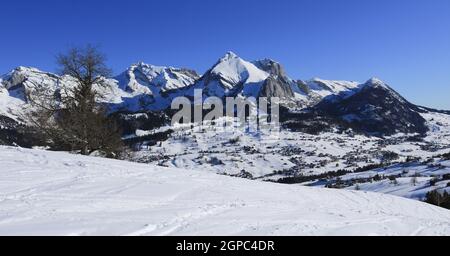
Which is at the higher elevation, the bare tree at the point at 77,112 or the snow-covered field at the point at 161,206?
the bare tree at the point at 77,112

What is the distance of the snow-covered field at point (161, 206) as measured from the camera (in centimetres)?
1265

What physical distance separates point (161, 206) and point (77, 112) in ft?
59.4

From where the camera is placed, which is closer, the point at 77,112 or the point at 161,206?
the point at 161,206

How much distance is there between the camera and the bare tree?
31.8m

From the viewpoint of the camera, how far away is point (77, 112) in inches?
1259

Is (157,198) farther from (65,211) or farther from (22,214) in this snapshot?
(22,214)

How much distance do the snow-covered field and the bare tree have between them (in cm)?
556

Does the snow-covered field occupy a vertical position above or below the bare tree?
below

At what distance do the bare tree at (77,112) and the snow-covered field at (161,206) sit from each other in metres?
5.56

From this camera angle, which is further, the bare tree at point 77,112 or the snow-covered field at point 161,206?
the bare tree at point 77,112

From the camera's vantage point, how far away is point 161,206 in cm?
1603

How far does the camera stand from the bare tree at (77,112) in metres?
31.8
